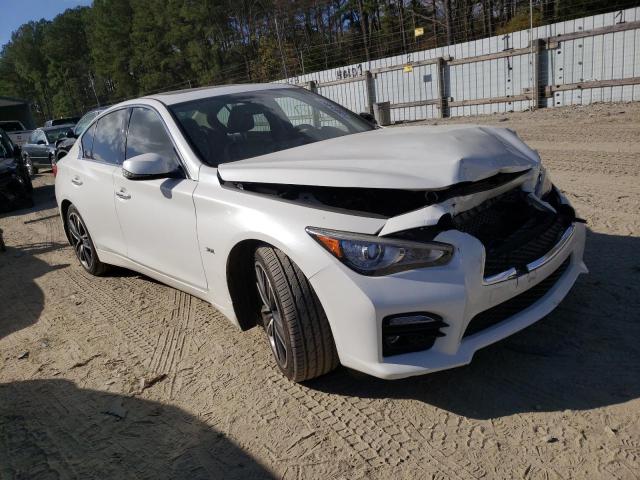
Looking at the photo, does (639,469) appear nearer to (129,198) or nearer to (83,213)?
(129,198)

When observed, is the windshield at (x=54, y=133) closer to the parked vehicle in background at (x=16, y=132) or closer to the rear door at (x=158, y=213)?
the parked vehicle in background at (x=16, y=132)

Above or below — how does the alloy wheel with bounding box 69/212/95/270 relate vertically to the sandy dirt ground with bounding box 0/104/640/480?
above

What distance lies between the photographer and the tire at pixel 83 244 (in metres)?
5.09

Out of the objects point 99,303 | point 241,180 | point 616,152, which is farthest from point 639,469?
point 616,152

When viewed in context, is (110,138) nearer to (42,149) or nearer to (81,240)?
(81,240)

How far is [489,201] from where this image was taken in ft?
9.22

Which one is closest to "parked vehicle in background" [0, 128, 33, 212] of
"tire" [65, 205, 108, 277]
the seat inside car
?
"tire" [65, 205, 108, 277]

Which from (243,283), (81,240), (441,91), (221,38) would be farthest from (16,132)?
(221,38)

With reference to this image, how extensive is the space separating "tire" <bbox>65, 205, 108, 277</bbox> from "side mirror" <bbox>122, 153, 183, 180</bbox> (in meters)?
1.88

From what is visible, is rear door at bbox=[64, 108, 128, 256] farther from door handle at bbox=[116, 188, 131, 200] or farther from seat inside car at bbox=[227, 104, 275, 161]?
seat inside car at bbox=[227, 104, 275, 161]

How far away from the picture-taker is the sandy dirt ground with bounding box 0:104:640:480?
2.27 meters

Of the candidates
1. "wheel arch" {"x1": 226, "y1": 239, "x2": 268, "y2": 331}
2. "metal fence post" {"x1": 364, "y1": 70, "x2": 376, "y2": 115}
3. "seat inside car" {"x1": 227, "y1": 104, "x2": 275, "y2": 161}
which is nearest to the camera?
"wheel arch" {"x1": 226, "y1": 239, "x2": 268, "y2": 331}

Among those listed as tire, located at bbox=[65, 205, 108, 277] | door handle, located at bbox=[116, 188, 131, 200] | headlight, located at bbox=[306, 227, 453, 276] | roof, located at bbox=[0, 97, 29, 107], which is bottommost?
tire, located at bbox=[65, 205, 108, 277]

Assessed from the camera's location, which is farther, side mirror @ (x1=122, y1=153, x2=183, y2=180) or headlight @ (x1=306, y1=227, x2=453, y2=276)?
side mirror @ (x1=122, y1=153, x2=183, y2=180)
